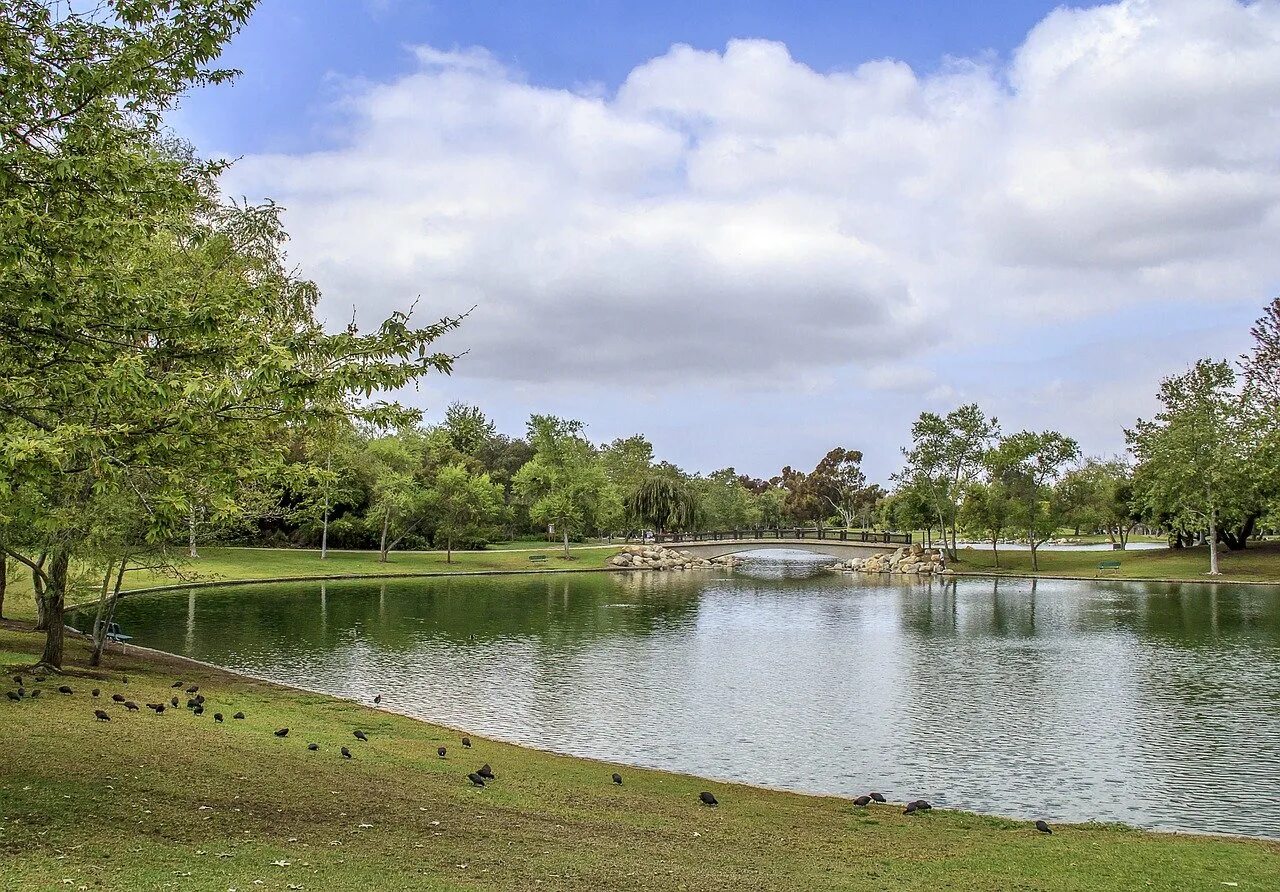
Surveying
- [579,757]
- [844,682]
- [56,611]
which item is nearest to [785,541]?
[844,682]

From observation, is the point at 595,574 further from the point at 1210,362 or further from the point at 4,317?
the point at 4,317

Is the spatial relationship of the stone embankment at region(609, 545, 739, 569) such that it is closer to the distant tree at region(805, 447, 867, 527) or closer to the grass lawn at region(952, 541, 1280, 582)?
the grass lawn at region(952, 541, 1280, 582)

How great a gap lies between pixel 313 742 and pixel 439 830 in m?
6.50

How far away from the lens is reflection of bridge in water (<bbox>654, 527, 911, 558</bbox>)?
313 ft

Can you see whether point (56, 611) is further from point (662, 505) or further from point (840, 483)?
point (840, 483)

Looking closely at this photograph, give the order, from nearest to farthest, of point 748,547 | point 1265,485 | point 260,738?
1. point 260,738
2. point 1265,485
3. point 748,547

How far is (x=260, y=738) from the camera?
52.2ft

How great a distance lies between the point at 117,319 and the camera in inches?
368

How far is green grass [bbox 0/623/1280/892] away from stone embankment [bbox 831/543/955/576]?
6862cm

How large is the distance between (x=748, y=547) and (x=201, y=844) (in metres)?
90.7

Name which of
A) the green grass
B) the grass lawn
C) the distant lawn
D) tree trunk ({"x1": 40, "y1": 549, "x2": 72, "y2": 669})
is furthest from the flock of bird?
the grass lawn

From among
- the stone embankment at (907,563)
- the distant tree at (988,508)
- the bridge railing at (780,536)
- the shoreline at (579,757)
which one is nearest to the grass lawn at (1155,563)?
the stone embankment at (907,563)

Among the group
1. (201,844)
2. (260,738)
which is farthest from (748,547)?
(201,844)

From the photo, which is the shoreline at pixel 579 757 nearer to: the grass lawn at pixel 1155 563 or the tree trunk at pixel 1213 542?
the grass lawn at pixel 1155 563
